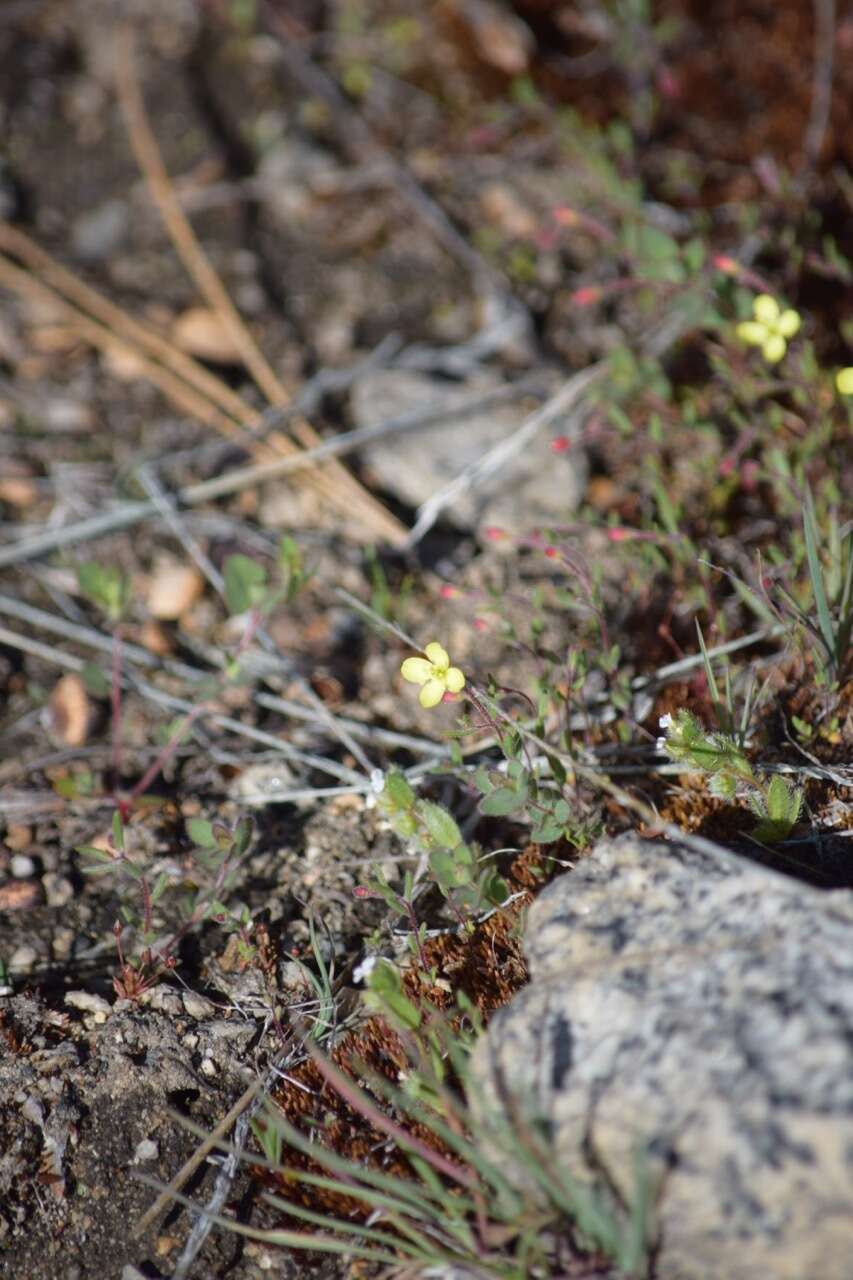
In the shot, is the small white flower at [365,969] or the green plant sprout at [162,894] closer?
the small white flower at [365,969]

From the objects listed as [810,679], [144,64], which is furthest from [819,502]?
[144,64]

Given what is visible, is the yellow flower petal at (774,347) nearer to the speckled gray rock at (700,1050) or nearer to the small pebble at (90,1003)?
the speckled gray rock at (700,1050)

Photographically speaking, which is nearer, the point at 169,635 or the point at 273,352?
the point at 169,635

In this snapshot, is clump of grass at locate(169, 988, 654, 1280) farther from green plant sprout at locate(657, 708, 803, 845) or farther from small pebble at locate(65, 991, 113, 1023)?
green plant sprout at locate(657, 708, 803, 845)

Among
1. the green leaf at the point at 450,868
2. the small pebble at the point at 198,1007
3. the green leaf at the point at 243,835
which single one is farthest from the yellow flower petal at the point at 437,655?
the small pebble at the point at 198,1007

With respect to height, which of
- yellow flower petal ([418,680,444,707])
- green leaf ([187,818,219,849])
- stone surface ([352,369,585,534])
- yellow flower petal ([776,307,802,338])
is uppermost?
yellow flower petal ([776,307,802,338])

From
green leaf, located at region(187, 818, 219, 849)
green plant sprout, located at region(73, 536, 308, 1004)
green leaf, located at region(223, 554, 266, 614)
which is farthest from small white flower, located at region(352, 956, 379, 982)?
green leaf, located at region(223, 554, 266, 614)

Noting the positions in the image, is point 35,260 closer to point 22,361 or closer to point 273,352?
point 22,361
